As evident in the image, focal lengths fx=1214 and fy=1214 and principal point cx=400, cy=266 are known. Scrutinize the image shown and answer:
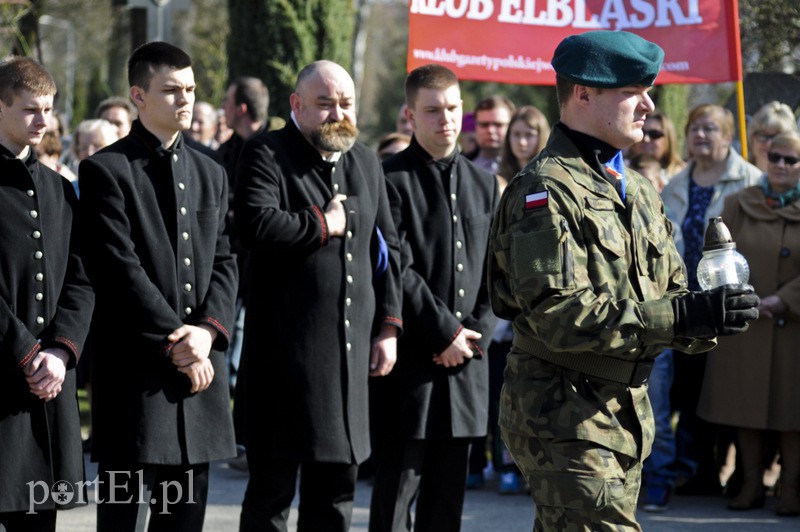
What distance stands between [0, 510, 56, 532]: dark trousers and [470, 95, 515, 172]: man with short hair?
4.32 metres

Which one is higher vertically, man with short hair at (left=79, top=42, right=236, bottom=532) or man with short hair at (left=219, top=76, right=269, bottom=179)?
man with short hair at (left=219, top=76, right=269, bottom=179)

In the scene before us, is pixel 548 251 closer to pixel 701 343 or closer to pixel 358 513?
pixel 701 343

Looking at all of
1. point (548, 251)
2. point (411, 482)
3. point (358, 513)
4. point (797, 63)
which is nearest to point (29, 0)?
point (797, 63)

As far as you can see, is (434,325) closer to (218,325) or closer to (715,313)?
(218,325)

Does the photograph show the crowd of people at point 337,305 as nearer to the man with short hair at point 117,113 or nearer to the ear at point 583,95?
the ear at point 583,95

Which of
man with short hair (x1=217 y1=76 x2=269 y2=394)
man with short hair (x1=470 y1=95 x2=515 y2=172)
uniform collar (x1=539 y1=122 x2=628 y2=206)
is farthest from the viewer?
man with short hair (x1=217 y1=76 x2=269 y2=394)

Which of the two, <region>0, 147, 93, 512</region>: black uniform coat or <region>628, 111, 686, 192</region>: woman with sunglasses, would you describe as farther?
<region>628, 111, 686, 192</region>: woman with sunglasses

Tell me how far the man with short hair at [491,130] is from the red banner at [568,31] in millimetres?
386

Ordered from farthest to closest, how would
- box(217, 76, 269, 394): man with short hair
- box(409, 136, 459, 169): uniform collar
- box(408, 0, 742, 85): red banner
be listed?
1. box(217, 76, 269, 394): man with short hair
2. box(408, 0, 742, 85): red banner
3. box(409, 136, 459, 169): uniform collar

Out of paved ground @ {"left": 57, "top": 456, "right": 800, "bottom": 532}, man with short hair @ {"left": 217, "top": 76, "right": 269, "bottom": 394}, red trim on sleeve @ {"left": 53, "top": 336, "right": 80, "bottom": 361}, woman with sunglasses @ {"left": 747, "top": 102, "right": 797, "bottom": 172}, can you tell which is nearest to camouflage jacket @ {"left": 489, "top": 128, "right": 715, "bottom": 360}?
red trim on sleeve @ {"left": 53, "top": 336, "right": 80, "bottom": 361}

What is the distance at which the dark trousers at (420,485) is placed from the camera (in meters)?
5.14

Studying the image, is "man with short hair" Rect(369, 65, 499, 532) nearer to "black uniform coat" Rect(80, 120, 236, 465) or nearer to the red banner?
"black uniform coat" Rect(80, 120, 236, 465)

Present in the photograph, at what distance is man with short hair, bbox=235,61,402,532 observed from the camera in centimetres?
473

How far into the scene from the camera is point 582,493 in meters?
3.46
